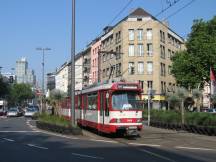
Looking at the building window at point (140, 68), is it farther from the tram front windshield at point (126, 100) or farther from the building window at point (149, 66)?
the tram front windshield at point (126, 100)

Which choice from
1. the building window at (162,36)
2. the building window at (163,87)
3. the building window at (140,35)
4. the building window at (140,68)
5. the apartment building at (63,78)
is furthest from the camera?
the apartment building at (63,78)

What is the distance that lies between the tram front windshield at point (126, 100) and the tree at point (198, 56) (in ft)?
124

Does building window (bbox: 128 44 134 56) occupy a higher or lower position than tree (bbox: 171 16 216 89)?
higher

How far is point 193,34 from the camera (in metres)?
68.9

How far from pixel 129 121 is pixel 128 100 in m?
1.12

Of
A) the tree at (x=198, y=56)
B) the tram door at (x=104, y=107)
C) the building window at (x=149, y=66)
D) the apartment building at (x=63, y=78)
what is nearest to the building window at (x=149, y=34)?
the building window at (x=149, y=66)

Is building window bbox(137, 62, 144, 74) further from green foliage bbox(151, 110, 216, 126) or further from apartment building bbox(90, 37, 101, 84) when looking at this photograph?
green foliage bbox(151, 110, 216, 126)

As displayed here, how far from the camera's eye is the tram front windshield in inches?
1058

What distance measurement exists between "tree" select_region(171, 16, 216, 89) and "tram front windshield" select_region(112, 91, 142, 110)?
124 feet

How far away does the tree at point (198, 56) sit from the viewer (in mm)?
64375

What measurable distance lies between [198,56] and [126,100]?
40.4 metres

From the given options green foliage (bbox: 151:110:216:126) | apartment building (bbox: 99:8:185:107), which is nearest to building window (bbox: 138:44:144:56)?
apartment building (bbox: 99:8:185:107)

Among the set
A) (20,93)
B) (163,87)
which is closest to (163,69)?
(163,87)

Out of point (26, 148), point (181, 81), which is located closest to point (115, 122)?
point (26, 148)
